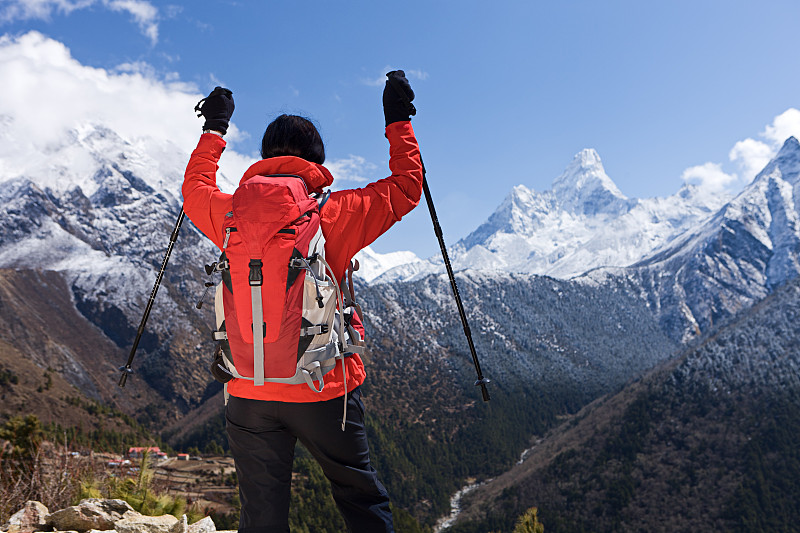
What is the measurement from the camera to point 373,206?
409 centimetres

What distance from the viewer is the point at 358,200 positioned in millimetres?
4035

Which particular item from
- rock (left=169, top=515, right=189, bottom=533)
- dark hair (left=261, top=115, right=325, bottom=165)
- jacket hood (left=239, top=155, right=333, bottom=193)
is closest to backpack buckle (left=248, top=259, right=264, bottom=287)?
jacket hood (left=239, top=155, right=333, bottom=193)

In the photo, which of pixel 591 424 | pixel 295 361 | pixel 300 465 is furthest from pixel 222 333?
pixel 591 424

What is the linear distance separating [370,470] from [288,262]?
62.0 inches

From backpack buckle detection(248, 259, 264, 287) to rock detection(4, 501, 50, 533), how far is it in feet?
19.7

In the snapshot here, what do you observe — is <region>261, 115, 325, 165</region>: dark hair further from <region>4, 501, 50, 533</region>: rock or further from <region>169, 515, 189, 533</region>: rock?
<region>4, 501, 50, 533</region>: rock

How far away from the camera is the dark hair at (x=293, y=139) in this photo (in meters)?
4.39

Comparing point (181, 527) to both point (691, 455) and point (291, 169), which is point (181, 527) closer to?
point (291, 169)

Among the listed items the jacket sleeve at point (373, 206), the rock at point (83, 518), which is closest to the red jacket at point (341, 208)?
the jacket sleeve at point (373, 206)

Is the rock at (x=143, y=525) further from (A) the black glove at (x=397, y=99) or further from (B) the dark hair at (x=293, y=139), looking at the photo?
(A) the black glove at (x=397, y=99)

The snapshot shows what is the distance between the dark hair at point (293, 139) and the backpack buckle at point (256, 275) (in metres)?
1.10

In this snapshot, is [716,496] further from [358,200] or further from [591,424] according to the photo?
[358,200]

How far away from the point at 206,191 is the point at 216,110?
97 centimetres

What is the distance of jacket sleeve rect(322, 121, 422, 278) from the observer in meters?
4.00
